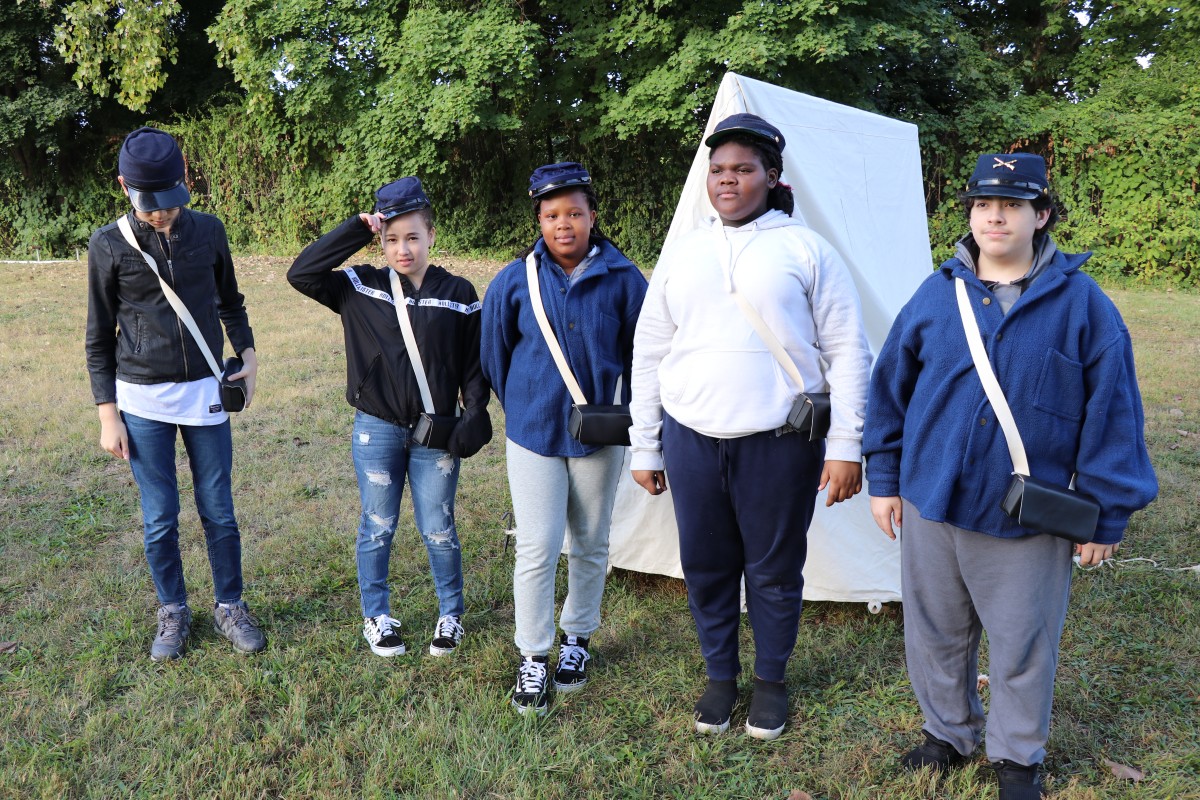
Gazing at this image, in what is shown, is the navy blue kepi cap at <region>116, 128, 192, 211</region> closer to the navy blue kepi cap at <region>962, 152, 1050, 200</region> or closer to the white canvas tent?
the white canvas tent

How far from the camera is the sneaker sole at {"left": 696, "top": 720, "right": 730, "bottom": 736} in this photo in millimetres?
2938

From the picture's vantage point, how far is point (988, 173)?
7.51 feet

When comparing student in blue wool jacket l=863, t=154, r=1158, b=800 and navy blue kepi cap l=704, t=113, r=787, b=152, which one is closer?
student in blue wool jacket l=863, t=154, r=1158, b=800

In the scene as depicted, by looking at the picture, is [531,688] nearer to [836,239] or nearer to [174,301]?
[174,301]

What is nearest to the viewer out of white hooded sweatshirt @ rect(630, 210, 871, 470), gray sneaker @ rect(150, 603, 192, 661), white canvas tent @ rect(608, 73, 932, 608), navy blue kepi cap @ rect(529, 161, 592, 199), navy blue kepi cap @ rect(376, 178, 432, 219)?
white hooded sweatshirt @ rect(630, 210, 871, 470)

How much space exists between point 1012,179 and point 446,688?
2423 millimetres

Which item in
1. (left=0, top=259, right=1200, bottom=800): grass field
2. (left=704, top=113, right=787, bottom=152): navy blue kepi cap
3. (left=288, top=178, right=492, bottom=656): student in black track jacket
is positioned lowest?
(left=0, top=259, right=1200, bottom=800): grass field

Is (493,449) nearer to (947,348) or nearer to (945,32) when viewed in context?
(947,348)

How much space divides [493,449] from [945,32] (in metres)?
12.2

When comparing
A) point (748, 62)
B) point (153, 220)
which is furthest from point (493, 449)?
point (748, 62)

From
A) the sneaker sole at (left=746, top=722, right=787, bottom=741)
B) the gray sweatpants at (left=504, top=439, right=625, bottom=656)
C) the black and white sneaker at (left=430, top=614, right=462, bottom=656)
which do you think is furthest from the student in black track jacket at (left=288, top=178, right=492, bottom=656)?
the sneaker sole at (left=746, top=722, right=787, bottom=741)

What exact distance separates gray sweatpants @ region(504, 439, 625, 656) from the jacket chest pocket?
1.36 meters

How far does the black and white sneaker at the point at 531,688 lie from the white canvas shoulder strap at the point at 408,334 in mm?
995

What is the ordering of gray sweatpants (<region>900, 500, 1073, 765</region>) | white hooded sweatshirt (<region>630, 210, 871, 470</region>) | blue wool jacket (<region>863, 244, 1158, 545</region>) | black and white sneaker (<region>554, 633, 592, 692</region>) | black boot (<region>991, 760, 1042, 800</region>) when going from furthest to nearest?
black and white sneaker (<region>554, 633, 592, 692</region>)
white hooded sweatshirt (<region>630, 210, 871, 470</region>)
black boot (<region>991, 760, 1042, 800</region>)
gray sweatpants (<region>900, 500, 1073, 765</region>)
blue wool jacket (<region>863, 244, 1158, 545</region>)
